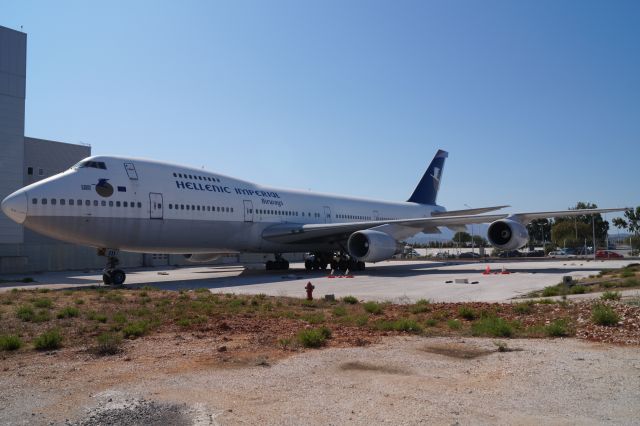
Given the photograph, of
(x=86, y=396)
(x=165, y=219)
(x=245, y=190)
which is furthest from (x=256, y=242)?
(x=86, y=396)

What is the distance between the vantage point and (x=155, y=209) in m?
19.0

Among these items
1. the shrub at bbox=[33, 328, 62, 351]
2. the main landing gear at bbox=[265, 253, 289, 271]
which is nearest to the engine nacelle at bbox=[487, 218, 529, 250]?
the main landing gear at bbox=[265, 253, 289, 271]

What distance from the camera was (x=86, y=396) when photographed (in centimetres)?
492

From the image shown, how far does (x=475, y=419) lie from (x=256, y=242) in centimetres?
1981

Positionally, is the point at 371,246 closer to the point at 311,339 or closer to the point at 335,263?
the point at 335,263

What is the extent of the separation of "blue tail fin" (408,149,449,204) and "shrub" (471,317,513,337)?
2981cm

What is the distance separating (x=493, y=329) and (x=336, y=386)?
359cm

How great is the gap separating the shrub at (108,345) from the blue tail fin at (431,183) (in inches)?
1250

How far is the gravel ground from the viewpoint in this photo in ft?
14.1

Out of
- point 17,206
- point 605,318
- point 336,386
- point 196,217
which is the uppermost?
point 17,206

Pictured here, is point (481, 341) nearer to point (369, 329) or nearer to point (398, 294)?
point (369, 329)

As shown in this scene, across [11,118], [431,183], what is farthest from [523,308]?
[11,118]

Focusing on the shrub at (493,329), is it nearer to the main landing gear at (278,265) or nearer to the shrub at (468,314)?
the shrub at (468,314)

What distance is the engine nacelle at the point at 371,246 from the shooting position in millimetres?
22469
